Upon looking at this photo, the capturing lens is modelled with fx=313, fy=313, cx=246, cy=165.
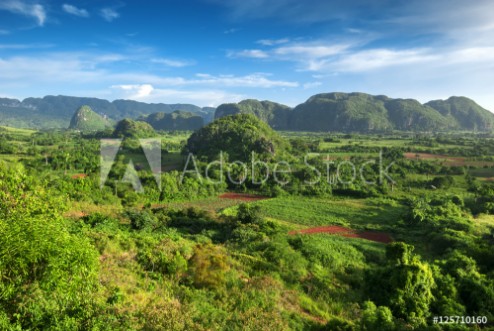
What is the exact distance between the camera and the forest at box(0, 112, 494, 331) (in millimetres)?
9977

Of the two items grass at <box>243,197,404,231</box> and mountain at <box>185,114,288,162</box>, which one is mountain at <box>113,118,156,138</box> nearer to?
mountain at <box>185,114,288,162</box>

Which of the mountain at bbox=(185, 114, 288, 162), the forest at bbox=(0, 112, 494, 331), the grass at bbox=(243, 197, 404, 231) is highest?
the mountain at bbox=(185, 114, 288, 162)

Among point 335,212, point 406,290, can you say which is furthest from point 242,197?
point 406,290

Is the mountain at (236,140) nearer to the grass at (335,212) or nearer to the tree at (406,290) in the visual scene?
the grass at (335,212)

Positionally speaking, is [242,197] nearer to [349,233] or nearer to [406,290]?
[349,233]

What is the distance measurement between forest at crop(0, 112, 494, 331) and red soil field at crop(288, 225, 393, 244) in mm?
282

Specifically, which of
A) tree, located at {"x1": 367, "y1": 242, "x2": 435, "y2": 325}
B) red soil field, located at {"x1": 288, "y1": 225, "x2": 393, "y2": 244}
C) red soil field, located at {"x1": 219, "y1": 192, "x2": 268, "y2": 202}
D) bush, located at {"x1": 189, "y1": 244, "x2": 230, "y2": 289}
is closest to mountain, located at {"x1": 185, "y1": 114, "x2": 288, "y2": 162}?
red soil field, located at {"x1": 219, "y1": 192, "x2": 268, "y2": 202}

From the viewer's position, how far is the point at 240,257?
77.9ft

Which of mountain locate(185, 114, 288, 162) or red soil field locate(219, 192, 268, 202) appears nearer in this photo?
red soil field locate(219, 192, 268, 202)

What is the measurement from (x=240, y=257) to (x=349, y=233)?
73.7 ft

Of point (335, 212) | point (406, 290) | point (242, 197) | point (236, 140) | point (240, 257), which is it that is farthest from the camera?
point (236, 140)

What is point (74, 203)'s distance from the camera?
4525 cm

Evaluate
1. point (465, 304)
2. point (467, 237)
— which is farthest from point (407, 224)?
point (465, 304)

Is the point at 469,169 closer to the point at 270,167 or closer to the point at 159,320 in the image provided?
the point at 270,167
